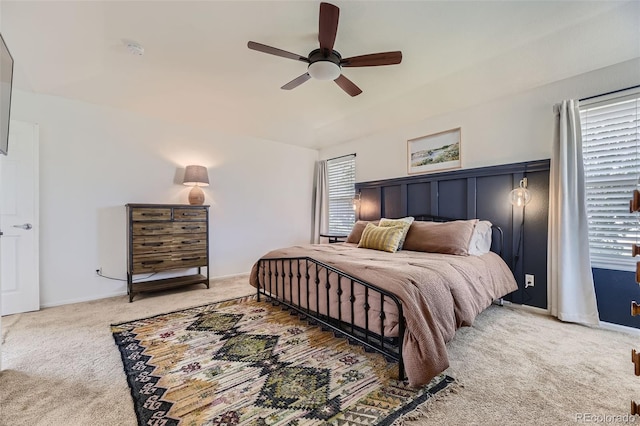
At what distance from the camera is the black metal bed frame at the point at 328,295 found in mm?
1838

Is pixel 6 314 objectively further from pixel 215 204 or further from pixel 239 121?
pixel 239 121

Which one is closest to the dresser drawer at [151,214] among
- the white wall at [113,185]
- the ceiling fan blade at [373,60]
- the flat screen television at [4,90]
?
the white wall at [113,185]

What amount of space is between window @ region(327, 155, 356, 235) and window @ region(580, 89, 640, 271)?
10.3 ft

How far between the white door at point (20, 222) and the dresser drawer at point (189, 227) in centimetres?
142

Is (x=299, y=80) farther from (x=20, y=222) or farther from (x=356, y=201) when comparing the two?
(x=20, y=222)

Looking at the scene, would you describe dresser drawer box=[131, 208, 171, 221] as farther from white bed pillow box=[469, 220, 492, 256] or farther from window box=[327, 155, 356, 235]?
white bed pillow box=[469, 220, 492, 256]

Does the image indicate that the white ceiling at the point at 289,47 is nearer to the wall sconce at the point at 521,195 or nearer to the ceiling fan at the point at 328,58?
the ceiling fan at the point at 328,58

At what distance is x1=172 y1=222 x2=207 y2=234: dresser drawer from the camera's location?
3.74 metres

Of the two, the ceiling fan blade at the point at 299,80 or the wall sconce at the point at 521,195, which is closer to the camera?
the ceiling fan blade at the point at 299,80

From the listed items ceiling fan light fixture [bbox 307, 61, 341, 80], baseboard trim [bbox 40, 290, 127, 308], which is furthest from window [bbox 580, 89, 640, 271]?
baseboard trim [bbox 40, 290, 127, 308]

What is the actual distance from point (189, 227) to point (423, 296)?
335cm

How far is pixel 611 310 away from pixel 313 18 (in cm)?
384

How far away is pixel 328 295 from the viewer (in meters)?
2.30

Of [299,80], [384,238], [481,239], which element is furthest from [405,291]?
[299,80]
